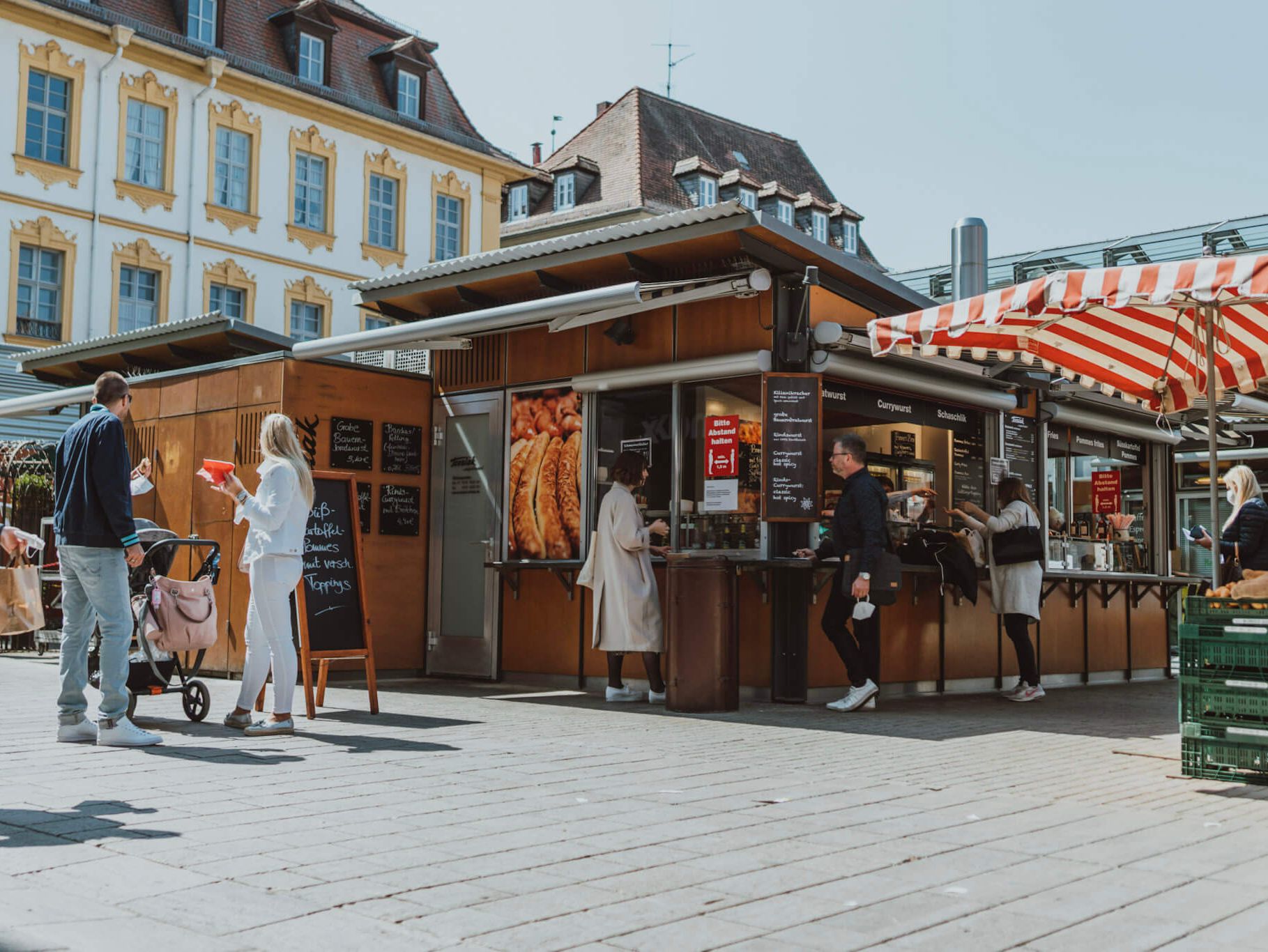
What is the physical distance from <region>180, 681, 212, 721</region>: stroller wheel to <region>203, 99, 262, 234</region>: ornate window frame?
23905 mm

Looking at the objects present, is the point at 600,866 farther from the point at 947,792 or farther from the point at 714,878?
the point at 947,792

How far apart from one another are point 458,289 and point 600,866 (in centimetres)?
825

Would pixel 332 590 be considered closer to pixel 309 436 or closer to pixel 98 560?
pixel 98 560

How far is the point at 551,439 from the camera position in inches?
458

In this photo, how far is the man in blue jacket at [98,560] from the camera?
714cm

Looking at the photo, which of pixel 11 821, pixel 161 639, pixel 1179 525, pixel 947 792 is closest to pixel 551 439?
pixel 161 639

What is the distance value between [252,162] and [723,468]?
23.9m

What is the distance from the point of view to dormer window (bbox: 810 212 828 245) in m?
48.2

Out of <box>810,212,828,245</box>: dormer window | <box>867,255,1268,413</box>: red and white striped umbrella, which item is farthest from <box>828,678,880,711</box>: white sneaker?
<box>810,212,828,245</box>: dormer window

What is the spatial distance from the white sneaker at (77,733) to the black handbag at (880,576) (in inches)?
193

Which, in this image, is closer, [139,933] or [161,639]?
[139,933]

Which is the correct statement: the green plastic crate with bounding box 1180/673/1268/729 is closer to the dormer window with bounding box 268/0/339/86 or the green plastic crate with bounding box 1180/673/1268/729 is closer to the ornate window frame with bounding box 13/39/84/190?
the ornate window frame with bounding box 13/39/84/190

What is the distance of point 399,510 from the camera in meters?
12.3

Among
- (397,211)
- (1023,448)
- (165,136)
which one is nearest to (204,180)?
(165,136)
